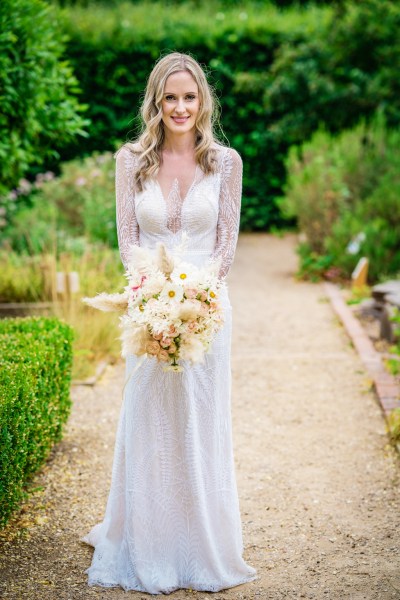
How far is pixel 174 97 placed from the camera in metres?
3.57

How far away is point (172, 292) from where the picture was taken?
3.18 meters

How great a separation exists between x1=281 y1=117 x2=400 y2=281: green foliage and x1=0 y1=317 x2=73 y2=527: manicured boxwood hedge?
5.66 metres

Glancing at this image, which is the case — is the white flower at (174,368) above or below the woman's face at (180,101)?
below

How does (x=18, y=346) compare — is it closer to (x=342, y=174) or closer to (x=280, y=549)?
(x=280, y=549)

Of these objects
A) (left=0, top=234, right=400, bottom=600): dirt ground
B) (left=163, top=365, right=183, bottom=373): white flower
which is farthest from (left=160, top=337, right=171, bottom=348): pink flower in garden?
(left=0, top=234, right=400, bottom=600): dirt ground

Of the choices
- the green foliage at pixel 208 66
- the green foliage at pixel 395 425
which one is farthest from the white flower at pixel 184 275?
the green foliage at pixel 208 66

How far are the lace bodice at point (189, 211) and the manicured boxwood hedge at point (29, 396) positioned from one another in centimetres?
97

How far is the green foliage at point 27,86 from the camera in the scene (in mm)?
5938

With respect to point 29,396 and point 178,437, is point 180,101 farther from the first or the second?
point 29,396

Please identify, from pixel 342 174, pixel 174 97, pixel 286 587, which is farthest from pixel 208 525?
pixel 342 174

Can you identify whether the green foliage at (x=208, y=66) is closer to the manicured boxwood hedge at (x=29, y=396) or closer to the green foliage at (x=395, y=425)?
the green foliage at (x=395, y=425)

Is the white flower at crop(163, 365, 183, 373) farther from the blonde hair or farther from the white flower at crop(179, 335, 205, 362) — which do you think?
the blonde hair

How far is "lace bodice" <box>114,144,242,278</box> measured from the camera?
141 inches

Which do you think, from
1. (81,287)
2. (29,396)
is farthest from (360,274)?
(29,396)
